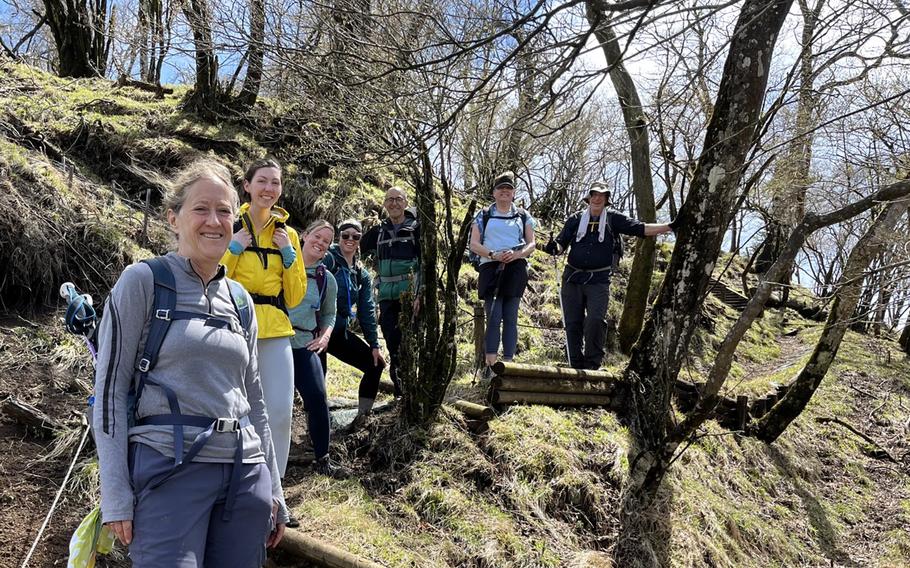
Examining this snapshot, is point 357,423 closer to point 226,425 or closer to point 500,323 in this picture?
point 500,323

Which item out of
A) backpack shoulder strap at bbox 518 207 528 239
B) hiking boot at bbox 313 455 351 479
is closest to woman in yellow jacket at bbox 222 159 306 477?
hiking boot at bbox 313 455 351 479

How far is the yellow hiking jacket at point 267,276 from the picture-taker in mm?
3567

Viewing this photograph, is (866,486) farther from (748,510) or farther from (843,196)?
(843,196)

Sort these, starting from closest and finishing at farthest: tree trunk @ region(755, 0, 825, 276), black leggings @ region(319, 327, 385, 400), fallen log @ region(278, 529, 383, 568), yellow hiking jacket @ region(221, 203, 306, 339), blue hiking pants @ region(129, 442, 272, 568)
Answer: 1. blue hiking pants @ region(129, 442, 272, 568)
2. yellow hiking jacket @ region(221, 203, 306, 339)
3. fallen log @ region(278, 529, 383, 568)
4. tree trunk @ region(755, 0, 825, 276)
5. black leggings @ region(319, 327, 385, 400)

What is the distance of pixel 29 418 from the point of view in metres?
4.33

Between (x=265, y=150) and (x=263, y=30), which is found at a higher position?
(x=263, y=30)

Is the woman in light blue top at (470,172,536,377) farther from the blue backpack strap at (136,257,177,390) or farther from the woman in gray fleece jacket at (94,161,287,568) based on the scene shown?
the blue backpack strap at (136,257,177,390)

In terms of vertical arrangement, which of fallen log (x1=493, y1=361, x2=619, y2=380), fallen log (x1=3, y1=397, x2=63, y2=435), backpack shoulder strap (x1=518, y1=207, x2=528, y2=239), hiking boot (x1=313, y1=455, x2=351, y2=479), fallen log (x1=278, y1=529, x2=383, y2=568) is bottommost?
fallen log (x1=278, y1=529, x2=383, y2=568)

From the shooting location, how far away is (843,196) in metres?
8.44

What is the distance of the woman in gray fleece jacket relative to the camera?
202cm

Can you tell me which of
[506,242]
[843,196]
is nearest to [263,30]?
[506,242]

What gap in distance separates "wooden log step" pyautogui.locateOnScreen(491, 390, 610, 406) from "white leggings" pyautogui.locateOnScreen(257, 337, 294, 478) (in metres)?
2.71

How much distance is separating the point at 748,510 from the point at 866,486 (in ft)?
9.30

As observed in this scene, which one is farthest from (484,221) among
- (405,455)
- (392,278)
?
(405,455)
